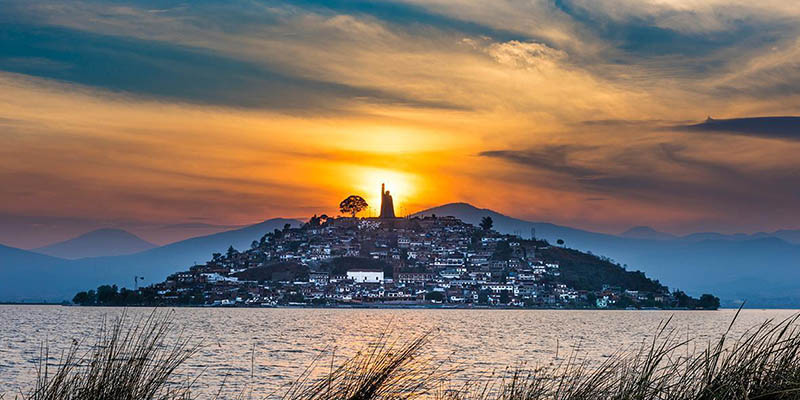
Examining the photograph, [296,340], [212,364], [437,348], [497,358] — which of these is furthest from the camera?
[296,340]

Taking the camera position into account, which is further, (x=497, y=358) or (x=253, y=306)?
(x=253, y=306)

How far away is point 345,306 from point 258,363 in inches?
6241

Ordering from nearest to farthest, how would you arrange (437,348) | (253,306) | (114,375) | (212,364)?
(114,375) → (212,364) → (437,348) → (253,306)

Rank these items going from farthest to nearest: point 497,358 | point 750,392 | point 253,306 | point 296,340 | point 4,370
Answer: point 253,306, point 296,340, point 497,358, point 4,370, point 750,392

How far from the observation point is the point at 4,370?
36281 millimetres

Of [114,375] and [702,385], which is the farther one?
[702,385]

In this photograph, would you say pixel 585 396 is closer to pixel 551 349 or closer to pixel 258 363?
pixel 258 363

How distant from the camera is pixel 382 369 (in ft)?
22.2

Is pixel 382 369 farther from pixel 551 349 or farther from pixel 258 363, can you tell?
pixel 551 349

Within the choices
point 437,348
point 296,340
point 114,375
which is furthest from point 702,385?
point 296,340

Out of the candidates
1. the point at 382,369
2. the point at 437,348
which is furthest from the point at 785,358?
the point at 437,348

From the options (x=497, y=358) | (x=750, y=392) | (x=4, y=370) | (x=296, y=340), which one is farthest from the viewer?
(x=296, y=340)

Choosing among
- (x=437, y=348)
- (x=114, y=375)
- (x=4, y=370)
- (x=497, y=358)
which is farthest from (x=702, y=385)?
(x=437, y=348)

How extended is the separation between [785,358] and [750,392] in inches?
22.9
